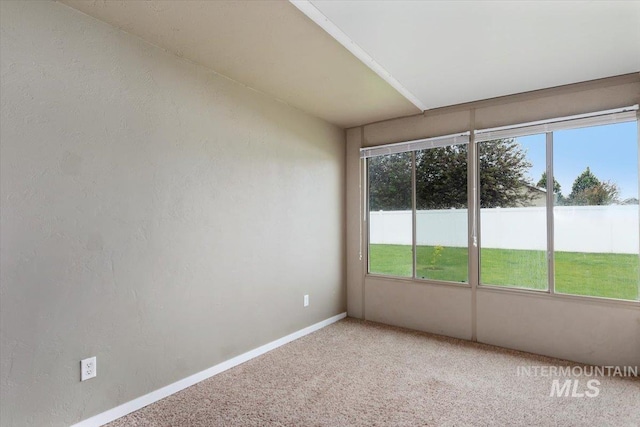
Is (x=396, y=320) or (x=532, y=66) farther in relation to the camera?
(x=396, y=320)

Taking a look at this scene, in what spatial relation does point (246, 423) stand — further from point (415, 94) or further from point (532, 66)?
point (532, 66)

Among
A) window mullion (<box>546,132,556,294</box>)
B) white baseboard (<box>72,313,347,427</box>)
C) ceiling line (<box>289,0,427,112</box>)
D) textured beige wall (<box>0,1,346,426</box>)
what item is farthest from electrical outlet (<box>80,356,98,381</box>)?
window mullion (<box>546,132,556,294</box>)

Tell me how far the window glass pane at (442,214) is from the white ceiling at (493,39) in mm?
854

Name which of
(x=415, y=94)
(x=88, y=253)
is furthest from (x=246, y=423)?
(x=415, y=94)

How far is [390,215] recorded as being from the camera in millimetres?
4102

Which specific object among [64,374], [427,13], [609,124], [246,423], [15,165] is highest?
[427,13]

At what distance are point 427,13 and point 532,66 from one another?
1240 millimetres

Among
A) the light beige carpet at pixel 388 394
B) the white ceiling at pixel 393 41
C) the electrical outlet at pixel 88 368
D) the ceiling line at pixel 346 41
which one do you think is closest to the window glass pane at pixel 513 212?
the white ceiling at pixel 393 41

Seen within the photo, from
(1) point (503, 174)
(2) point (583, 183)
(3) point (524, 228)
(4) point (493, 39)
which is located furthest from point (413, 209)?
(4) point (493, 39)

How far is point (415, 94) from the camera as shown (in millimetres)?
3307

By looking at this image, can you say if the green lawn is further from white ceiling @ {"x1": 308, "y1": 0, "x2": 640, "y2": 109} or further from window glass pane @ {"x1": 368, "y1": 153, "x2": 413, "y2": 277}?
white ceiling @ {"x1": 308, "y1": 0, "x2": 640, "y2": 109}

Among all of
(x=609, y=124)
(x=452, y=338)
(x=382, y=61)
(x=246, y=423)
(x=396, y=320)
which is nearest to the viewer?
(x=246, y=423)

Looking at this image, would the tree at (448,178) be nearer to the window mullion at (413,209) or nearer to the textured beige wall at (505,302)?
the window mullion at (413,209)

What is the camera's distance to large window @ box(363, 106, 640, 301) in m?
2.88
